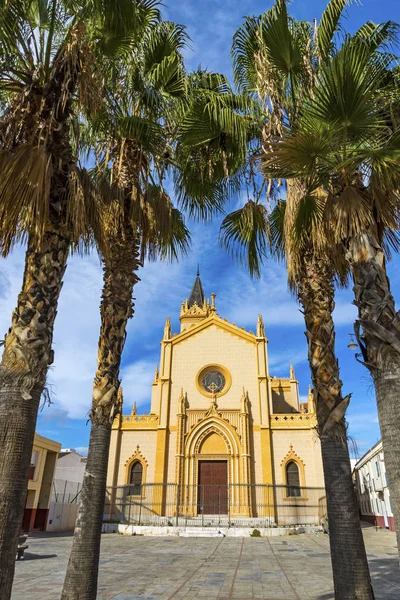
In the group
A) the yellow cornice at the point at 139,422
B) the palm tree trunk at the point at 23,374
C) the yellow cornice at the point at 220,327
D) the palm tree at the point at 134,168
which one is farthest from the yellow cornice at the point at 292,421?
the palm tree trunk at the point at 23,374

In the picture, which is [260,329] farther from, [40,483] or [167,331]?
[40,483]

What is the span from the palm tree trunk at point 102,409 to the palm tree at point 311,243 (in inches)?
101

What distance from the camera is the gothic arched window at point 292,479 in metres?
25.9

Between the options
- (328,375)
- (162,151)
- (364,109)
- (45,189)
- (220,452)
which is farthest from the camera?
(220,452)

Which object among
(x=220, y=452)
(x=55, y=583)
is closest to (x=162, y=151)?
(x=55, y=583)

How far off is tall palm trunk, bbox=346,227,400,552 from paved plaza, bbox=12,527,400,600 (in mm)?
5250

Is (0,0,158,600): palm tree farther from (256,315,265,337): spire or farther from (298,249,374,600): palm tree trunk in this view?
(256,315,265,337): spire

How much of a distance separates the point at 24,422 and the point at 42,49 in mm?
4270

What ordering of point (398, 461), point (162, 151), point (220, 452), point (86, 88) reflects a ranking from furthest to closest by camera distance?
point (220, 452) → point (162, 151) → point (86, 88) → point (398, 461)

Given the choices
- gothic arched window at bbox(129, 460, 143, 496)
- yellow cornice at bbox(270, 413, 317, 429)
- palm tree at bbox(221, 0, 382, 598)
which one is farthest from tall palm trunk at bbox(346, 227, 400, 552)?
gothic arched window at bbox(129, 460, 143, 496)

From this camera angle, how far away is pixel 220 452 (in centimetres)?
2720

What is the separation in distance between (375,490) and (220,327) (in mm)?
14866

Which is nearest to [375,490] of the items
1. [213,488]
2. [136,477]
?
[213,488]

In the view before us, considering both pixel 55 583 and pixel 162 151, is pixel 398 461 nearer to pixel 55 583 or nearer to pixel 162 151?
pixel 162 151
